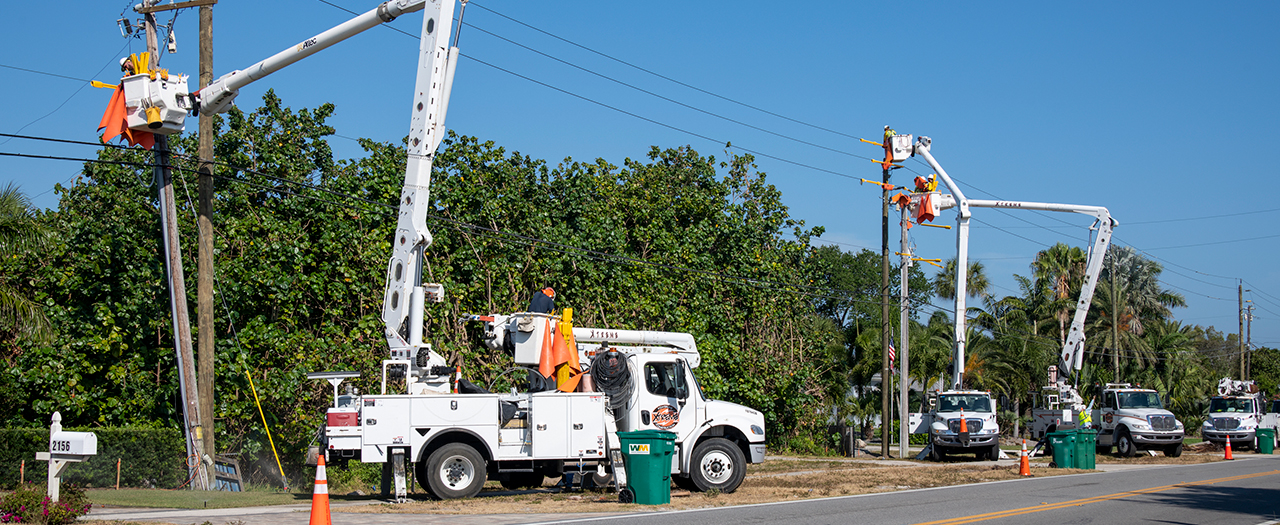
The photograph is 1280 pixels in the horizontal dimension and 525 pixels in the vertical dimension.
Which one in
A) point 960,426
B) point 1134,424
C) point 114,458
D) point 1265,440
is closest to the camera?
point 114,458

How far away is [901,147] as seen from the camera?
31.4 meters

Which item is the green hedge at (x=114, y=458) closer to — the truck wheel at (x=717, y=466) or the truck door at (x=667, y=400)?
the truck door at (x=667, y=400)

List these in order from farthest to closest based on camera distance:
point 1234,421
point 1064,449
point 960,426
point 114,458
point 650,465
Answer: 1. point 1234,421
2. point 960,426
3. point 1064,449
4. point 114,458
5. point 650,465

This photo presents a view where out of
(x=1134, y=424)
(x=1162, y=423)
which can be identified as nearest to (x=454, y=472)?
(x=1134, y=424)

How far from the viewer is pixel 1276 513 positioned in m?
13.7

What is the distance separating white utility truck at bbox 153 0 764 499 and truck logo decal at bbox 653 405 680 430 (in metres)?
0.02

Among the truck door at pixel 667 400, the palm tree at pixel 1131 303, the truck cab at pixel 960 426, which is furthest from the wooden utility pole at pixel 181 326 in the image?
the palm tree at pixel 1131 303

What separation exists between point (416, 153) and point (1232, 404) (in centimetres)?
3293

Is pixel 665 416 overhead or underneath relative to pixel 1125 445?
overhead

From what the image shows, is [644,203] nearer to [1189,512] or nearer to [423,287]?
[423,287]

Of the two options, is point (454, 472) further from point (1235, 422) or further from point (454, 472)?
point (1235, 422)

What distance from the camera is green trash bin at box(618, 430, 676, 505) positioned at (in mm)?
14266

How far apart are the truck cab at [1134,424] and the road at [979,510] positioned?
438 inches

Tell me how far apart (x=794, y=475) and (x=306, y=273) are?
11933 mm
